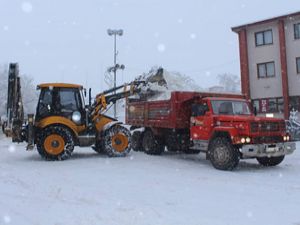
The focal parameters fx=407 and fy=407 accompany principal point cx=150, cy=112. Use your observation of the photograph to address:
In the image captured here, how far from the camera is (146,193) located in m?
8.70

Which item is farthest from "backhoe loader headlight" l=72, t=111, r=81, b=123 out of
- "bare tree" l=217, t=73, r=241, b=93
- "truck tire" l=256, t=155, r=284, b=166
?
"bare tree" l=217, t=73, r=241, b=93

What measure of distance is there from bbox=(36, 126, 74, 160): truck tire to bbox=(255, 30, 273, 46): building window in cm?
2009

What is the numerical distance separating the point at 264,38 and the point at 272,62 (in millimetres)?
1917

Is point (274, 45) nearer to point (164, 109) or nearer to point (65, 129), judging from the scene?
point (164, 109)

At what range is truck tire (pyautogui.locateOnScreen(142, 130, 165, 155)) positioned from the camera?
16.3 m

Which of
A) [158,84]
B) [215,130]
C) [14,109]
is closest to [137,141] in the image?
[14,109]

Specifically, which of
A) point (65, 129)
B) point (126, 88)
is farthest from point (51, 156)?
point (126, 88)

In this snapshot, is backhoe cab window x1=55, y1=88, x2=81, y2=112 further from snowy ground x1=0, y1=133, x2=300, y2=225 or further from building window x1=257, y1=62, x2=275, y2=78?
building window x1=257, y1=62, x2=275, y2=78

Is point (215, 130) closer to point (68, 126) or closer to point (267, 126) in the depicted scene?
point (267, 126)

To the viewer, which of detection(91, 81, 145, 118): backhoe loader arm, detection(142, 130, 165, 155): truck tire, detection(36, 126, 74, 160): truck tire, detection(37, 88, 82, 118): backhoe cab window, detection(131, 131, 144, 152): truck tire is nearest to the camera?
detection(36, 126, 74, 160): truck tire

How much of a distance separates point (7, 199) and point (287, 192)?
5.83m

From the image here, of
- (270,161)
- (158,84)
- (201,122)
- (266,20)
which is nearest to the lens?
(270,161)

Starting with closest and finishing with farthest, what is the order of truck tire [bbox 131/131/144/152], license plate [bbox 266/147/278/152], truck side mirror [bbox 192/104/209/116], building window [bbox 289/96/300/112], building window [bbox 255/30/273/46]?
license plate [bbox 266/147/278/152], truck side mirror [bbox 192/104/209/116], truck tire [bbox 131/131/144/152], building window [bbox 289/96/300/112], building window [bbox 255/30/273/46]

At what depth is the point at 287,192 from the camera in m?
8.84
